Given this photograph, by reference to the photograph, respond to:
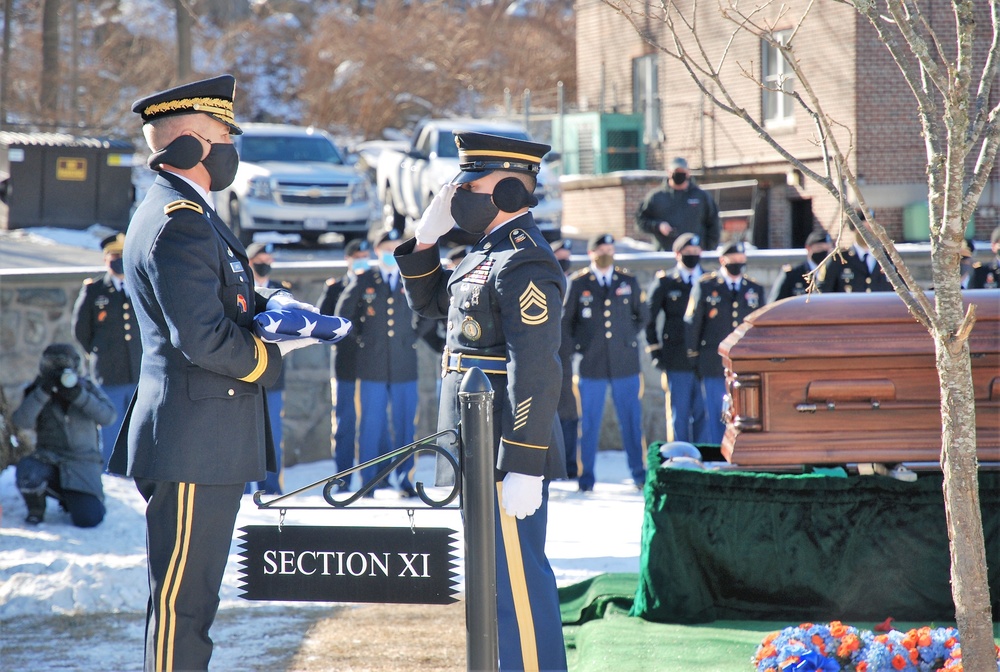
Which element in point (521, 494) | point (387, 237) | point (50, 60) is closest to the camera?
point (521, 494)

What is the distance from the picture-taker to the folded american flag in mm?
2900

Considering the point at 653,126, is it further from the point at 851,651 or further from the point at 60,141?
the point at 851,651

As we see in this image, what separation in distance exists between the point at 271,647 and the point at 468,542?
6.87 feet

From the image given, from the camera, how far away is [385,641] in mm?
4348

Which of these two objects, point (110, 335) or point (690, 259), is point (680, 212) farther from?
point (110, 335)

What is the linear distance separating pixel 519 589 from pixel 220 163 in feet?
4.67

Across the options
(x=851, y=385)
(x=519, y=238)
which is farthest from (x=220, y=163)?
(x=851, y=385)

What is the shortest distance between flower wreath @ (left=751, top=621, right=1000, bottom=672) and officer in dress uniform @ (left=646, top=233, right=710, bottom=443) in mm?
4185

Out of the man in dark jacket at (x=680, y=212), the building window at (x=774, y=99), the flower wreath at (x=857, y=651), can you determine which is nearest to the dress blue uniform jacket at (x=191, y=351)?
the flower wreath at (x=857, y=651)

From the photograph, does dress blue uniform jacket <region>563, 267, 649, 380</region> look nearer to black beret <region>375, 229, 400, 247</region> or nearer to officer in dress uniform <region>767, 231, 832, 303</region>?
officer in dress uniform <region>767, 231, 832, 303</region>

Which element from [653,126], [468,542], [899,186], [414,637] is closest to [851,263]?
[414,637]

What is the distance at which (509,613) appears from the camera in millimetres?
3123

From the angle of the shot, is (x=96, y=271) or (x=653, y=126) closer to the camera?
(x=96, y=271)

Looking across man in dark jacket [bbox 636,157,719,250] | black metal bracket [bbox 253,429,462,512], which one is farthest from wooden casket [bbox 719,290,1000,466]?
man in dark jacket [bbox 636,157,719,250]
